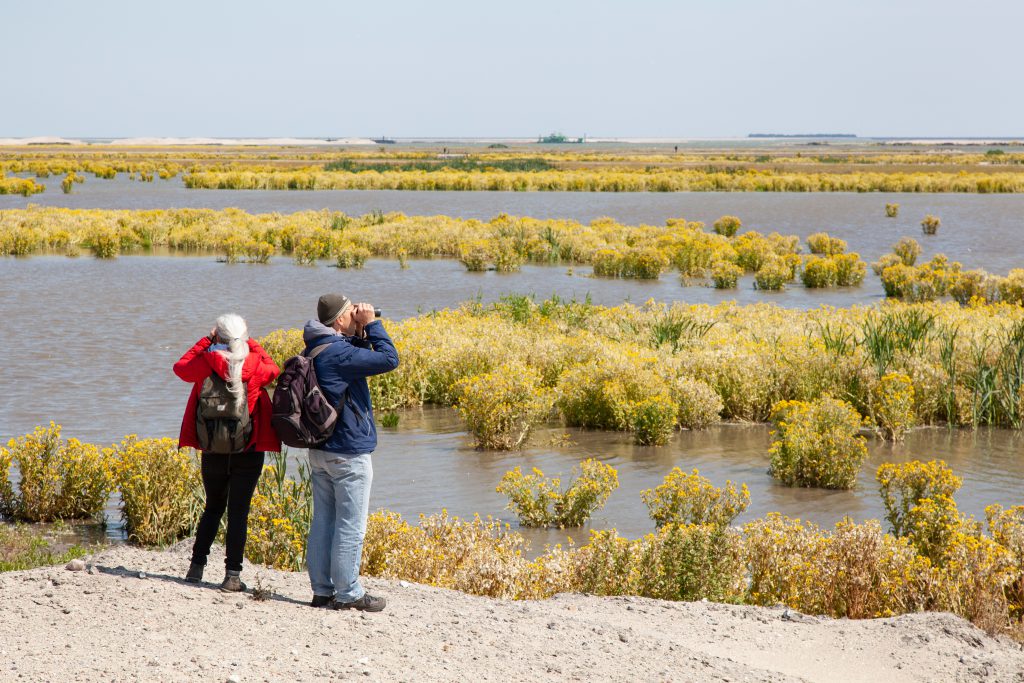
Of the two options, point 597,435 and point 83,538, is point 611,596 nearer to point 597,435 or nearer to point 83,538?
point 83,538

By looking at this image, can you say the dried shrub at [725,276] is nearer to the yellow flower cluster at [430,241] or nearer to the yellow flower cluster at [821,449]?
the yellow flower cluster at [430,241]

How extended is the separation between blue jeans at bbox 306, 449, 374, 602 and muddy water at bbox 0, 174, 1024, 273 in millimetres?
29851

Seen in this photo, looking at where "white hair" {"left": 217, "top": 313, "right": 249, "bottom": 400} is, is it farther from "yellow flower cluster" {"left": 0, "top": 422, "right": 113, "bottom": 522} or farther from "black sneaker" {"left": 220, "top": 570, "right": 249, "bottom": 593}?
"yellow flower cluster" {"left": 0, "top": 422, "right": 113, "bottom": 522}

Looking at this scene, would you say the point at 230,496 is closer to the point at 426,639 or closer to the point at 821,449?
the point at 426,639

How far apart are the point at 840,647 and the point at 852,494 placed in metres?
4.76

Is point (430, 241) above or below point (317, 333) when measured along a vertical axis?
below

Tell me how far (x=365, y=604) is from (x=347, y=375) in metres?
1.24

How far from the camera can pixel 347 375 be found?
238 inches

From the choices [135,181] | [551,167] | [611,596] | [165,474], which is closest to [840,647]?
[611,596]

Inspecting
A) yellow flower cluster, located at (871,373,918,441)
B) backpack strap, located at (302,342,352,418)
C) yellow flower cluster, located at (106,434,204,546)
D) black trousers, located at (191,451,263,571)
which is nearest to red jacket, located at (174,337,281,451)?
black trousers, located at (191,451,263,571)

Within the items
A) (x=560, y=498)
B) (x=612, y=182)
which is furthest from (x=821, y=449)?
(x=612, y=182)

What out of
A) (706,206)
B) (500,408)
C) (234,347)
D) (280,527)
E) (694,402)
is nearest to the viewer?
(234,347)

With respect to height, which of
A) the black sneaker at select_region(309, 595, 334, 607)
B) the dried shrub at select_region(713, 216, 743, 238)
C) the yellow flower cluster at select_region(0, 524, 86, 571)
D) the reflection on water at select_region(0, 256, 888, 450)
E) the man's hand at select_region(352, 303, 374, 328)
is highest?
the man's hand at select_region(352, 303, 374, 328)

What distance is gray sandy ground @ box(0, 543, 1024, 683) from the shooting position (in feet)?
17.1
